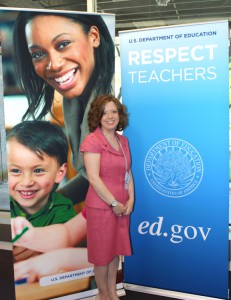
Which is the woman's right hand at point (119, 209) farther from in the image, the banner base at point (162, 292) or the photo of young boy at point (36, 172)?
the banner base at point (162, 292)

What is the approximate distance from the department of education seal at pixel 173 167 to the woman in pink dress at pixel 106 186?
328 millimetres

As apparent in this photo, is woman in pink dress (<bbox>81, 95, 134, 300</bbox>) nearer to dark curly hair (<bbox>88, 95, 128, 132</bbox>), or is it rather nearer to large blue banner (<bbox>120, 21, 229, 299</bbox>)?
dark curly hair (<bbox>88, 95, 128, 132</bbox>)

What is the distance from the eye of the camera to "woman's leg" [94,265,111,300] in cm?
230

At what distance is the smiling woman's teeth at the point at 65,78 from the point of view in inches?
94.6

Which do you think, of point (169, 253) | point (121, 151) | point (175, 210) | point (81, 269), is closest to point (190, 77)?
point (121, 151)

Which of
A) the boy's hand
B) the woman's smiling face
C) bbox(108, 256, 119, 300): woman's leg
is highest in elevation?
the woman's smiling face

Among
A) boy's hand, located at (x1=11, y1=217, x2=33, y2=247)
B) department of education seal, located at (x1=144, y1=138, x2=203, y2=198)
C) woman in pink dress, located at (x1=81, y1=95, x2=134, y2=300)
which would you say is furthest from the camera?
department of education seal, located at (x1=144, y1=138, x2=203, y2=198)

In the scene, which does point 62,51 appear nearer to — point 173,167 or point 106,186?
point 106,186

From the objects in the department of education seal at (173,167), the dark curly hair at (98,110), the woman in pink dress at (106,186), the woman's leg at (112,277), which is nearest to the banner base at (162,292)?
the woman's leg at (112,277)

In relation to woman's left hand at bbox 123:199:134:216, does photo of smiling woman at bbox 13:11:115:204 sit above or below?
above

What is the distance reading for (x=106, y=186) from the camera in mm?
2201

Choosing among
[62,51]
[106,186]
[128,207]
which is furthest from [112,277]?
[62,51]

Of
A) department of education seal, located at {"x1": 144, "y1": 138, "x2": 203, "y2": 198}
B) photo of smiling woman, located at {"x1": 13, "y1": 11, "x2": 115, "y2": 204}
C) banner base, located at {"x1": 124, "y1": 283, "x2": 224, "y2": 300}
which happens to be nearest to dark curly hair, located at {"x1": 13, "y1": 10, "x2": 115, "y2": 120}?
photo of smiling woman, located at {"x1": 13, "y1": 11, "x2": 115, "y2": 204}

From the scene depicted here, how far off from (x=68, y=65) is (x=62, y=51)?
102mm
